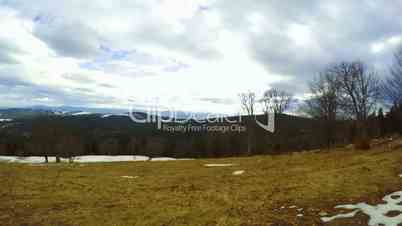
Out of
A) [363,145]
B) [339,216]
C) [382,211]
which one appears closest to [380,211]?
[382,211]

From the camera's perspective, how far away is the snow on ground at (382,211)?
19.5 ft

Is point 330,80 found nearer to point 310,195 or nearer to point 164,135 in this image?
point 310,195

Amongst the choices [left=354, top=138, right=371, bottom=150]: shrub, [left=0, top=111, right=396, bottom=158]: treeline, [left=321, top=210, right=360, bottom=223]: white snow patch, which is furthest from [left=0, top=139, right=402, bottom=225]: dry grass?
[left=0, top=111, right=396, bottom=158]: treeline

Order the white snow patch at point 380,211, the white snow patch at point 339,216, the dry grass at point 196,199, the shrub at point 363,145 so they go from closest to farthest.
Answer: the white snow patch at point 380,211
the white snow patch at point 339,216
the dry grass at point 196,199
the shrub at point 363,145

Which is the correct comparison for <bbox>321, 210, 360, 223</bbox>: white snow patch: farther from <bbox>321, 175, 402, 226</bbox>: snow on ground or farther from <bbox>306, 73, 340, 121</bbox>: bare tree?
<bbox>306, 73, 340, 121</bbox>: bare tree

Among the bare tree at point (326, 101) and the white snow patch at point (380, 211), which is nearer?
the white snow patch at point (380, 211)

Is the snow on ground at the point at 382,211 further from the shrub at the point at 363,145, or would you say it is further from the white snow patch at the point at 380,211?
the shrub at the point at 363,145

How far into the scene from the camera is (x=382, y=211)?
256 inches

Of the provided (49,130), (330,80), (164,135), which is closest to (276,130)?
(330,80)

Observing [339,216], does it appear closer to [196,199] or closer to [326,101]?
[196,199]

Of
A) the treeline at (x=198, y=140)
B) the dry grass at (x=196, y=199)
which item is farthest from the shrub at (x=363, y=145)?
the treeline at (x=198, y=140)

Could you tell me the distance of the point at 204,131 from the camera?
198ft

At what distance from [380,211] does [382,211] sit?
4cm

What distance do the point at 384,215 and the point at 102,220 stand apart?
19.4 feet
